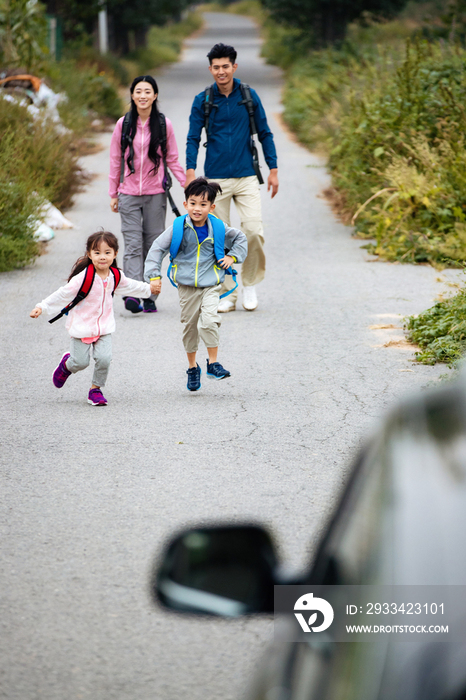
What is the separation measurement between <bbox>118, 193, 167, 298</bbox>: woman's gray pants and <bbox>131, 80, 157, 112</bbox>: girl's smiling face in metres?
0.80

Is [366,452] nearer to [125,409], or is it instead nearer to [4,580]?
[4,580]

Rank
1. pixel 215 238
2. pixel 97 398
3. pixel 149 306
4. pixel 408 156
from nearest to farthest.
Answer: pixel 97 398 → pixel 215 238 → pixel 149 306 → pixel 408 156

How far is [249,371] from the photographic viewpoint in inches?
251

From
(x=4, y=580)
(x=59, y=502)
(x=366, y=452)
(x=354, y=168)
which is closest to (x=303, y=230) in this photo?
(x=354, y=168)

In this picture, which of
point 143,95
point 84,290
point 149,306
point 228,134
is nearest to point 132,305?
point 149,306

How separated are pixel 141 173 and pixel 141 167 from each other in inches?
2.2

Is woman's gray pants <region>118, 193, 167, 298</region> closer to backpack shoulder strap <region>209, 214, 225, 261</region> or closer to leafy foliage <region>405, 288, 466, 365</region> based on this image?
backpack shoulder strap <region>209, 214, 225, 261</region>

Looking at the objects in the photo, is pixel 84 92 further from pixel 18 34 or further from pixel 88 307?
pixel 88 307

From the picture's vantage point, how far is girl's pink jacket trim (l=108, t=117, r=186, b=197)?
7438mm

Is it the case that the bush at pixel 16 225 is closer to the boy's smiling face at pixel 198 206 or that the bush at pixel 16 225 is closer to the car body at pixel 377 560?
the boy's smiling face at pixel 198 206

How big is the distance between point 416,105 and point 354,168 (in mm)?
1221

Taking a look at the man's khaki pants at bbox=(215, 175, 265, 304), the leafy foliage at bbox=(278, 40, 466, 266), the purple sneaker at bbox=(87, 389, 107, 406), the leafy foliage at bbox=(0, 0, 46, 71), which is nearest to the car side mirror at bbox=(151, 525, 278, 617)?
the purple sneaker at bbox=(87, 389, 107, 406)

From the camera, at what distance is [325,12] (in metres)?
33.4

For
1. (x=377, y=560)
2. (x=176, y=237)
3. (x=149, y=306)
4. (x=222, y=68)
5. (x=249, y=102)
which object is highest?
(x=377, y=560)
